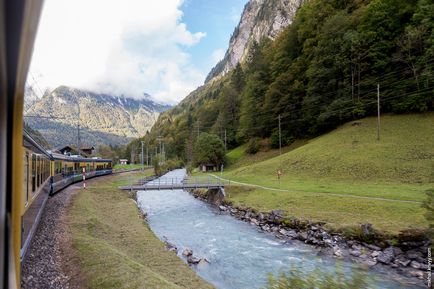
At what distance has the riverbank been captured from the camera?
44.3ft

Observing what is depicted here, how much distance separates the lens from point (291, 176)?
36.9 metres

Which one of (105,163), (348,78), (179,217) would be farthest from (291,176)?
(105,163)

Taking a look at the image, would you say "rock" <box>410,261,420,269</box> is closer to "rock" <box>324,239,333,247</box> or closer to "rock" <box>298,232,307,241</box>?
"rock" <box>324,239,333,247</box>

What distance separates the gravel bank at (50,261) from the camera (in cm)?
859

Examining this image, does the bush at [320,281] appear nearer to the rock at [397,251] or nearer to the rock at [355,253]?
the rock at [355,253]

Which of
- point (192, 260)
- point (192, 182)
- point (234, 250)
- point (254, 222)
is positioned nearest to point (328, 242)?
point (234, 250)

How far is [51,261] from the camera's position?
1013cm

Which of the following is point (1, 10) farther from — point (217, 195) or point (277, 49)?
point (277, 49)

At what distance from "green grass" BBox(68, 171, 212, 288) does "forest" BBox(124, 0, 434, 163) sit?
39.1m

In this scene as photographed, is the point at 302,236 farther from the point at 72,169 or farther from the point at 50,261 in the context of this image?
the point at 72,169

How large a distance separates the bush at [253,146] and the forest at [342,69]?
0.28 meters

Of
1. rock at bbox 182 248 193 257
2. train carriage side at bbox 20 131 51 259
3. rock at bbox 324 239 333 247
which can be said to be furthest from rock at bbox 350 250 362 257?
train carriage side at bbox 20 131 51 259

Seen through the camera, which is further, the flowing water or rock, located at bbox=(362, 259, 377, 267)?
rock, located at bbox=(362, 259, 377, 267)

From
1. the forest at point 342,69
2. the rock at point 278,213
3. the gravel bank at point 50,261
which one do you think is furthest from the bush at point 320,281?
the forest at point 342,69
